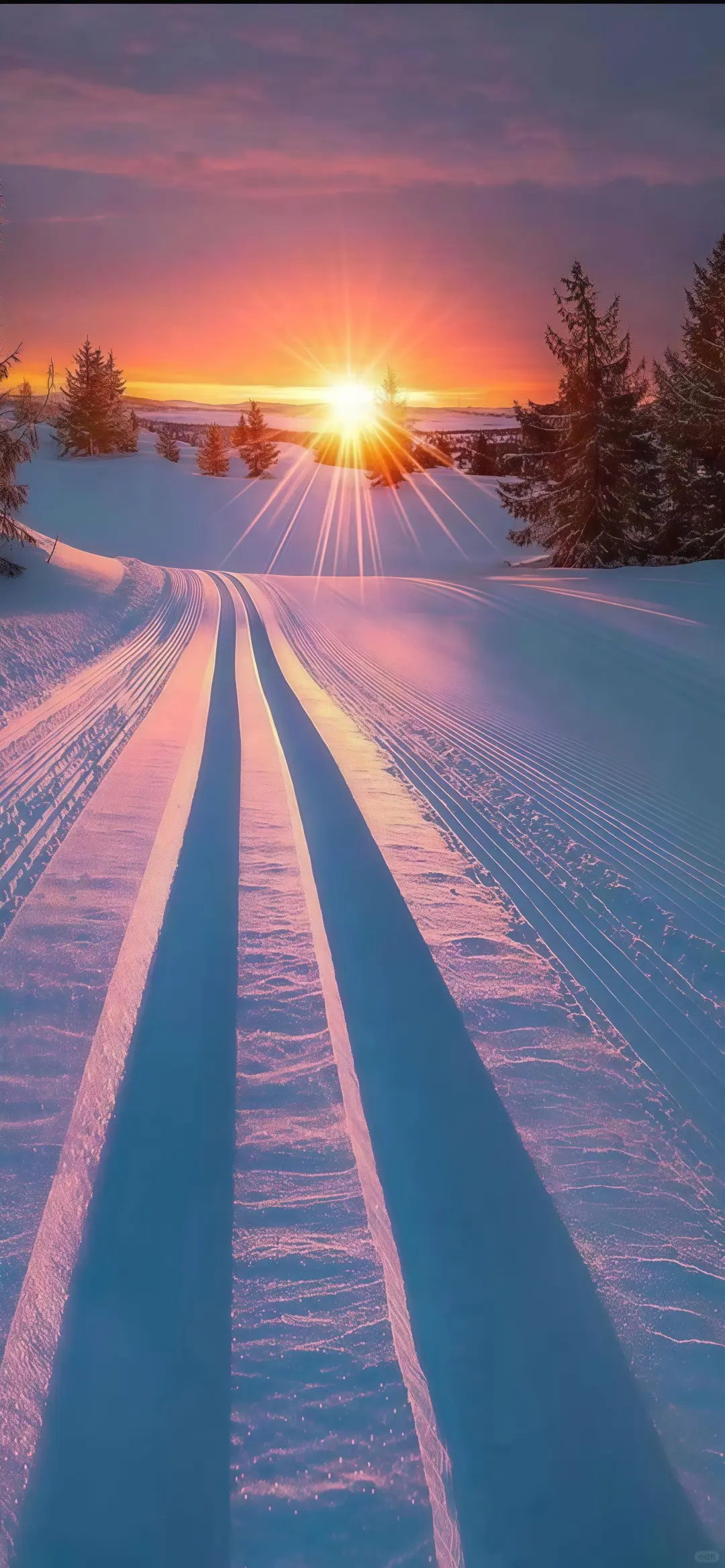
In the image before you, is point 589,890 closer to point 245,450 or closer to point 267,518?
point 267,518

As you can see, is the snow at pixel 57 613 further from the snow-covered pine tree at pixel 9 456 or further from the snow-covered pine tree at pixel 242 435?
the snow-covered pine tree at pixel 242 435

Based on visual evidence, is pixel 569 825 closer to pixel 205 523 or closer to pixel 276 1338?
pixel 276 1338

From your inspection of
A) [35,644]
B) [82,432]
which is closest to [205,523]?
[82,432]

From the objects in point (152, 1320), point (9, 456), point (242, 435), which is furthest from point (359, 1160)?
point (242, 435)

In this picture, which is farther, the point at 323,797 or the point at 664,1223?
the point at 323,797

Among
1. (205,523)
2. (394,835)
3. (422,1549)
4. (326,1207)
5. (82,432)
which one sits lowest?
(422,1549)

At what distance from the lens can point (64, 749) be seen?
6707 mm

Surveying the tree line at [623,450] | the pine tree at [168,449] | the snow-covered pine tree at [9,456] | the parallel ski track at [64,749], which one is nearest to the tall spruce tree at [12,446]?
the snow-covered pine tree at [9,456]

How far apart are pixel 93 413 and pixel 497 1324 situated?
62955 millimetres

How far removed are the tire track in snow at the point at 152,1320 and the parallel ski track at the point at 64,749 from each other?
1.42 metres

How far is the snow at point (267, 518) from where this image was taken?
38.2 m

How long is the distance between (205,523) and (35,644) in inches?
1368

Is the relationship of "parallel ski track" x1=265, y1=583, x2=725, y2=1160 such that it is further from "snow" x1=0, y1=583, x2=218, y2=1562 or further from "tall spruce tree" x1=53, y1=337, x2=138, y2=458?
"tall spruce tree" x1=53, y1=337, x2=138, y2=458

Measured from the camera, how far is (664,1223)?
2.38 meters
